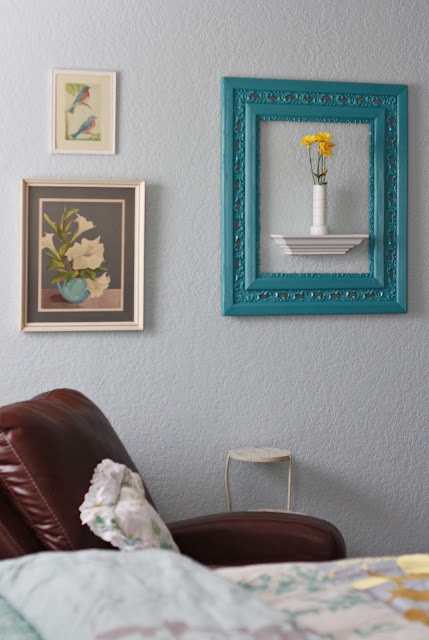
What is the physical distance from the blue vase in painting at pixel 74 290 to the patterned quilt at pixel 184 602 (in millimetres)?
1794

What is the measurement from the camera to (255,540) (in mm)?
2707

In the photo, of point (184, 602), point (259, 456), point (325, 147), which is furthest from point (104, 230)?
point (184, 602)

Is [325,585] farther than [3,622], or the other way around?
[325,585]

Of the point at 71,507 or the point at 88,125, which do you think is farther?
the point at 88,125

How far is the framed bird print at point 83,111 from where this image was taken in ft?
10.8

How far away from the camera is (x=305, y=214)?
351 cm

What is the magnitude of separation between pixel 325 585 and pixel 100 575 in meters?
0.48

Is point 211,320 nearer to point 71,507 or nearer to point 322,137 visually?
point 322,137

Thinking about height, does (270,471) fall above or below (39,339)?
below

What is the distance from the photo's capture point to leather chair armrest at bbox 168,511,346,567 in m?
2.67

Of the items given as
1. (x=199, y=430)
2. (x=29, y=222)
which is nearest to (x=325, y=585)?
(x=199, y=430)

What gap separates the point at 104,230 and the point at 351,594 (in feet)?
6.66

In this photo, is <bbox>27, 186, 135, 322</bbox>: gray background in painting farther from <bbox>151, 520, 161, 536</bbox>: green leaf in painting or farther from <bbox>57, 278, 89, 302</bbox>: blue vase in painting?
<bbox>151, 520, 161, 536</bbox>: green leaf in painting

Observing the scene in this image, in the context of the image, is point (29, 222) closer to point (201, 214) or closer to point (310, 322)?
point (201, 214)
